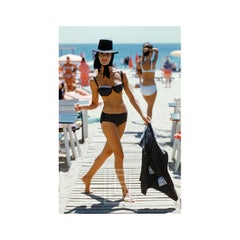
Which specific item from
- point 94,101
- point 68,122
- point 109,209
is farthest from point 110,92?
point 68,122

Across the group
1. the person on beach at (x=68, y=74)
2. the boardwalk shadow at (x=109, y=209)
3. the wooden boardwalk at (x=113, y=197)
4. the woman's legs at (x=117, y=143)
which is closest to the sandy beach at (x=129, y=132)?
the wooden boardwalk at (x=113, y=197)

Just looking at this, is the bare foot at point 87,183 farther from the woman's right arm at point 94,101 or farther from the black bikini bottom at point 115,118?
the woman's right arm at point 94,101

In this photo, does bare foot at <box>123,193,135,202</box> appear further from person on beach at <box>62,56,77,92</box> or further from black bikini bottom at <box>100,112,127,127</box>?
person on beach at <box>62,56,77,92</box>

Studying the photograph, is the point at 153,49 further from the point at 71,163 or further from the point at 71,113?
Result: the point at 71,163

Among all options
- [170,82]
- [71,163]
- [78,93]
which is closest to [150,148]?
[71,163]

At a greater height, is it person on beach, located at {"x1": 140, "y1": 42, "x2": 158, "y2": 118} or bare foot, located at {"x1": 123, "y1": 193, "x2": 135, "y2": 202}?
person on beach, located at {"x1": 140, "y1": 42, "x2": 158, "y2": 118}

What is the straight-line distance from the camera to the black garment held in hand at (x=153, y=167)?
5254 mm

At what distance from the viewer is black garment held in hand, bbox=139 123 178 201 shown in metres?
5.25

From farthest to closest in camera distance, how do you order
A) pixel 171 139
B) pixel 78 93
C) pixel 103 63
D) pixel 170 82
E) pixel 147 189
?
pixel 170 82, pixel 78 93, pixel 171 139, pixel 147 189, pixel 103 63

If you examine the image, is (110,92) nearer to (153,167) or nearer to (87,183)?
(153,167)

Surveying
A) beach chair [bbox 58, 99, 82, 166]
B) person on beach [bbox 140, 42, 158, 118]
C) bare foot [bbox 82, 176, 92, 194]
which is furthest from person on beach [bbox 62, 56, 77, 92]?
bare foot [bbox 82, 176, 92, 194]

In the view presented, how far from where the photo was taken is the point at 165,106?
33.1ft

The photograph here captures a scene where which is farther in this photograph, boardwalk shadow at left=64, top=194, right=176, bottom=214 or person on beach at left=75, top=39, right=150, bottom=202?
boardwalk shadow at left=64, top=194, right=176, bottom=214

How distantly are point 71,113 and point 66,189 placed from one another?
4.59ft
